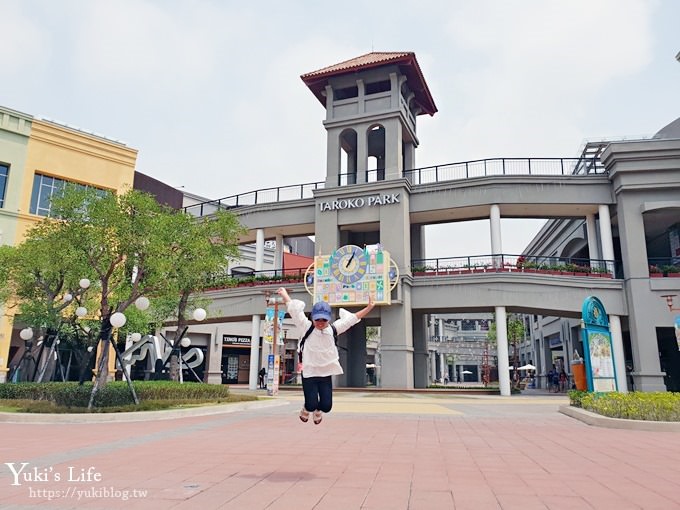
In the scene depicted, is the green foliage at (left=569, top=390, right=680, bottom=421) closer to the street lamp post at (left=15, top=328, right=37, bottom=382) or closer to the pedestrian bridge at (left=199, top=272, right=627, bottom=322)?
the pedestrian bridge at (left=199, top=272, right=627, bottom=322)

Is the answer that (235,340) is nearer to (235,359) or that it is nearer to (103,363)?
(235,359)

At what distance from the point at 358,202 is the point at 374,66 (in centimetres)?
763

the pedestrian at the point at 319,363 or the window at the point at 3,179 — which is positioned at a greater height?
the window at the point at 3,179

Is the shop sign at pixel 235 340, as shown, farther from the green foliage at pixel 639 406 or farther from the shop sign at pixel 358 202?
the green foliage at pixel 639 406

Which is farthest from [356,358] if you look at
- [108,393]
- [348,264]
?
[108,393]

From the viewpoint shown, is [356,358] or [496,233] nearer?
[496,233]

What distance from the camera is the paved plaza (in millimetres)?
4762

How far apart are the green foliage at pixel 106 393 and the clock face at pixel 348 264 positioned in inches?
380

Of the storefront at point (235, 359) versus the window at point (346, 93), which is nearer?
the window at point (346, 93)

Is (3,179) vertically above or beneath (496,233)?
above

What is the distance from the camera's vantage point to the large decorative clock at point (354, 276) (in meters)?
24.4

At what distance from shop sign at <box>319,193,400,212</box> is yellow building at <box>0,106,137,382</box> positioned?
10520mm

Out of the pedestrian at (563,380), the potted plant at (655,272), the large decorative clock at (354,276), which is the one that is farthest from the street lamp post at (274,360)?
the pedestrian at (563,380)

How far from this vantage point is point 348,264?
2520 cm
